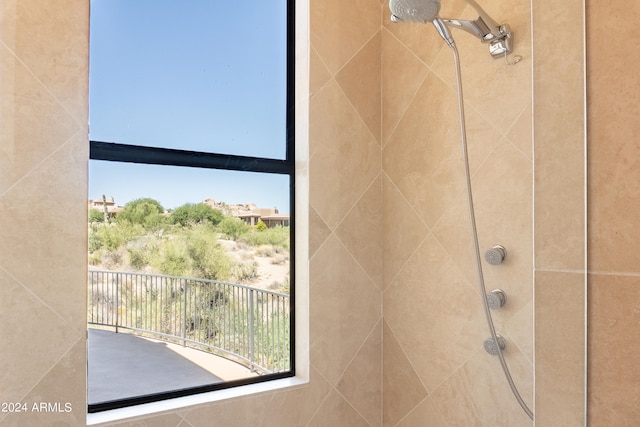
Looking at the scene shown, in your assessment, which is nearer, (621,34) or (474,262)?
(621,34)

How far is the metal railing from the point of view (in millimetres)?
1579

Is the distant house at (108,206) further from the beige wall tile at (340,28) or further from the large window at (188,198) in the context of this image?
the beige wall tile at (340,28)

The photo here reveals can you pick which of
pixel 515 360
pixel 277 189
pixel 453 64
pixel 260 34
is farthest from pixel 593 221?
pixel 260 34

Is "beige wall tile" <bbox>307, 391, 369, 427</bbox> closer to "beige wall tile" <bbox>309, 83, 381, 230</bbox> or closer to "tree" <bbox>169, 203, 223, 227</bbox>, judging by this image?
"beige wall tile" <bbox>309, 83, 381, 230</bbox>

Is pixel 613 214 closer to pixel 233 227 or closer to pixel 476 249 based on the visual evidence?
pixel 476 249

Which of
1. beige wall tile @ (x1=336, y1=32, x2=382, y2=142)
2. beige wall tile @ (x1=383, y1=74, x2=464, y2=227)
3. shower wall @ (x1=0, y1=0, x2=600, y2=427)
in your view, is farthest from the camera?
beige wall tile @ (x1=336, y1=32, x2=382, y2=142)

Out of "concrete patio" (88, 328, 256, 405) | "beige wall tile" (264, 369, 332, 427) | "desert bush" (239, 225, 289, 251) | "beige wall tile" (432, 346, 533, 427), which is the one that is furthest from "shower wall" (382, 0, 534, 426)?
"concrete patio" (88, 328, 256, 405)

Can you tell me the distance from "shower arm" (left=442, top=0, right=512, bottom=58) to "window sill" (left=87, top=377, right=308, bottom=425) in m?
1.35

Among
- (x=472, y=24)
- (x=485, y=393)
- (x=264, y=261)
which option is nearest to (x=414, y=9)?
(x=472, y=24)

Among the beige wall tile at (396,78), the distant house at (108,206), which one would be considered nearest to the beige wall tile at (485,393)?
the beige wall tile at (396,78)

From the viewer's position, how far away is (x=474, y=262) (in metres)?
1.60

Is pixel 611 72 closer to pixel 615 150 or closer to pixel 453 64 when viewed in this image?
pixel 615 150

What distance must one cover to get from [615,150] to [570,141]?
6cm

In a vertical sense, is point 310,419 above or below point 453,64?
below
